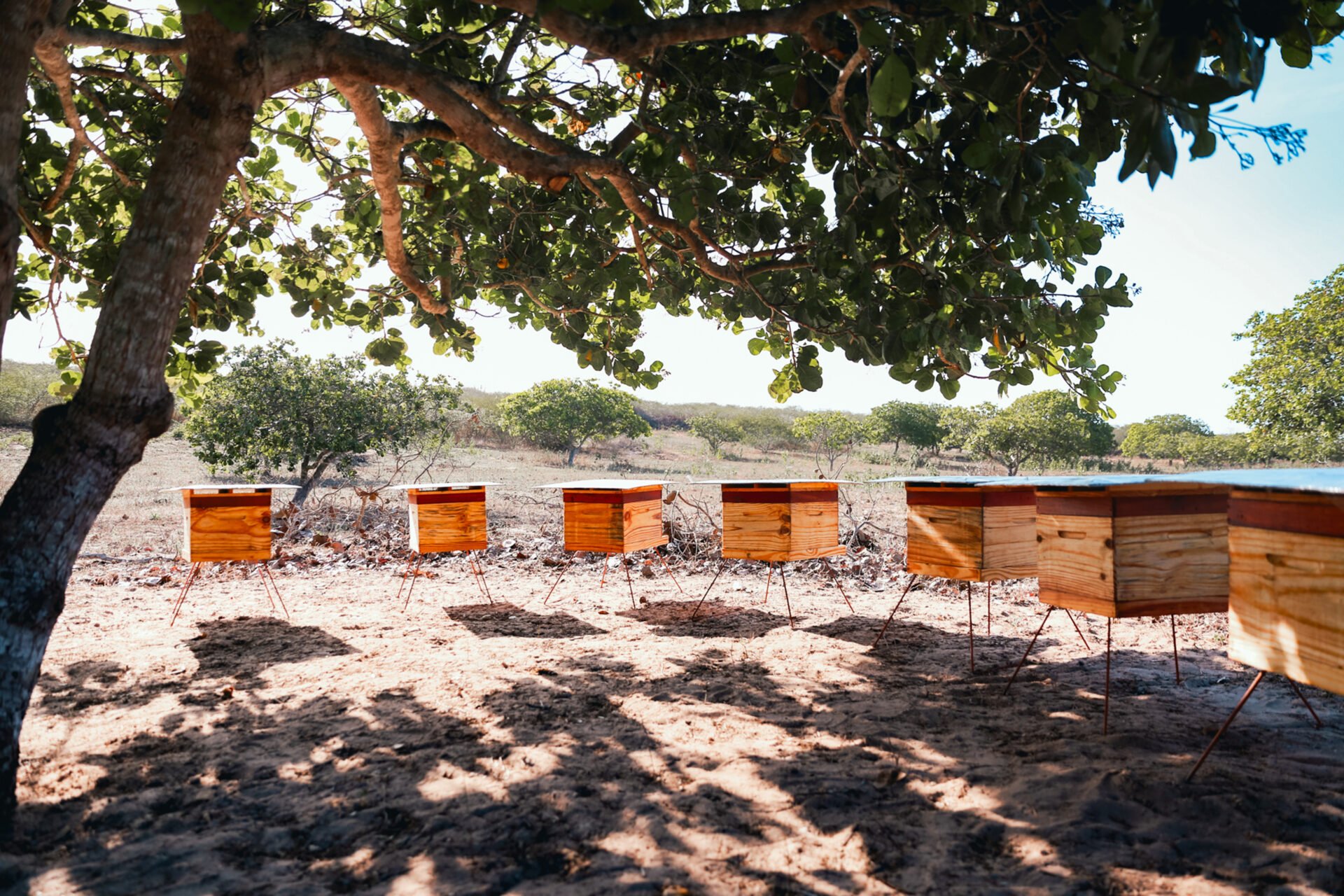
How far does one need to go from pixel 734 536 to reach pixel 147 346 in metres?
4.15

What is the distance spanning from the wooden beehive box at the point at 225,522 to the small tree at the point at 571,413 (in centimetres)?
2235

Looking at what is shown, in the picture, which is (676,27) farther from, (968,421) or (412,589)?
(968,421)

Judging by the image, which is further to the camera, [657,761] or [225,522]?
[225,522]

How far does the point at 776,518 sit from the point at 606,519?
4.63 feet

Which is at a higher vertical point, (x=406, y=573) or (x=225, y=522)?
(x=225, y=522)

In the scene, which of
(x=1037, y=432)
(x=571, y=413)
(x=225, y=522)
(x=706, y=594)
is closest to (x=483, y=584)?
(x=706, y=594)

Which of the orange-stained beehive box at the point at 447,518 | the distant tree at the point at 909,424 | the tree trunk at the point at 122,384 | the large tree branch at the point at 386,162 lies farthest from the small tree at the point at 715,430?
the tree trunk at the point at 122,384

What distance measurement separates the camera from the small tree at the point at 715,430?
42.4 metres

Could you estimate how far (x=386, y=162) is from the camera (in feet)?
16.1

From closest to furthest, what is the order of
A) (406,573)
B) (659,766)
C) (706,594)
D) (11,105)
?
(11,105) → (659,766) → (706,594) → (406,573)

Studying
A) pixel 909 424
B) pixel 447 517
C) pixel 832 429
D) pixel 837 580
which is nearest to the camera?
pixel 447 517

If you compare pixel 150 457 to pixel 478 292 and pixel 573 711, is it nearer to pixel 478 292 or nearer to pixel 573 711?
pixel 478 292

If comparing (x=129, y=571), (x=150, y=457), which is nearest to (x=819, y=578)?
(x=129, y=571)

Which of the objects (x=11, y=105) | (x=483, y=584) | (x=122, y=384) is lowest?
(x=483, y=584)
